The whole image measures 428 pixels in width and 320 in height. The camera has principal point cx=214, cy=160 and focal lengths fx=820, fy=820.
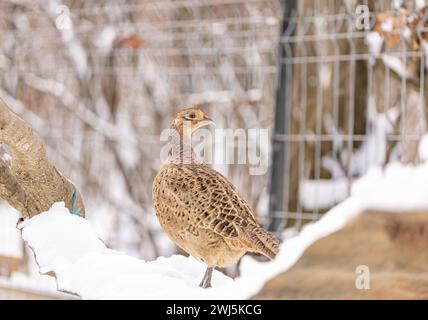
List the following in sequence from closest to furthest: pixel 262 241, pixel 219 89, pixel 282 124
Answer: pixel 262 241, pixel 282 124, pixel 219 89

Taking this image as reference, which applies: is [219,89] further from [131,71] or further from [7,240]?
[7,240]

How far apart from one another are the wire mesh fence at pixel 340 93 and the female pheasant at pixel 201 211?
2.23ft

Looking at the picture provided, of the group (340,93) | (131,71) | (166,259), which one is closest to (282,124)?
(340,93)

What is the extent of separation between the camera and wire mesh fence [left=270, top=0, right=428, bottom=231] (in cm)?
124

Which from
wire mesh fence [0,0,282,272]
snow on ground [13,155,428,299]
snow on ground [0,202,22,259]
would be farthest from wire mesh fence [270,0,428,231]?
snow on ground [13,155,428,299]

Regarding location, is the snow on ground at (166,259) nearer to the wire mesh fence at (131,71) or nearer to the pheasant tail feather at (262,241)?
the pheasant tail feather at (262,241)

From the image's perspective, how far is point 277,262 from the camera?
450 mm

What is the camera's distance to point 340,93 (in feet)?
4.30

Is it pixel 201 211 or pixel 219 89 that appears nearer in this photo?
pixel 201 211

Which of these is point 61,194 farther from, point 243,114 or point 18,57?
point 18,57

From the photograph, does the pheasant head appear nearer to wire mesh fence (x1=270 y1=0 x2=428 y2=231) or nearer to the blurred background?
the blurred background

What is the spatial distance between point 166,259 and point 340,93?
30.6 inches

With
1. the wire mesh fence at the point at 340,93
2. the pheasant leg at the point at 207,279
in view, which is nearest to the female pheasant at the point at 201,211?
the pheasant leg at the point at 207,279

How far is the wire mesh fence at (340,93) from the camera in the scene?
124 centimetres
